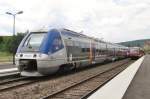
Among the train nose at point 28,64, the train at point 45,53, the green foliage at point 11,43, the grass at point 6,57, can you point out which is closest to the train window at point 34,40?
the train at point 45,53

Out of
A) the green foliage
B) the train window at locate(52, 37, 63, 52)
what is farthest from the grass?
the train window at locate(52, 37, 63, 52)

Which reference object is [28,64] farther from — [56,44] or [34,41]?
[56,44]

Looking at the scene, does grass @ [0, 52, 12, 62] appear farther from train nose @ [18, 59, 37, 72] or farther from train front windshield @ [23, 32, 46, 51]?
train nose @ [18, 59, 37, 72]

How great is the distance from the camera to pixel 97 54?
1389 inches

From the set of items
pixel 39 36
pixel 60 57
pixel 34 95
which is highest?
pixel 39 36

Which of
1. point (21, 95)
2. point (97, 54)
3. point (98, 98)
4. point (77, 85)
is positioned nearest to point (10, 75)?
point (77, 85)

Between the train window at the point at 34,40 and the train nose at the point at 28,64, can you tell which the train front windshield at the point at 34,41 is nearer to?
the train window at the point at 34,40

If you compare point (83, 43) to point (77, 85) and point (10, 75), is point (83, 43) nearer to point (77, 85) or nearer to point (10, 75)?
point (10, 75)

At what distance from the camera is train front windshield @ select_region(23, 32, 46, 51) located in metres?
18.9

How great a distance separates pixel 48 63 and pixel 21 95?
20.3ft

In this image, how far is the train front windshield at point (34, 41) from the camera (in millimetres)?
18891

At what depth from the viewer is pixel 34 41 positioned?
19359mm

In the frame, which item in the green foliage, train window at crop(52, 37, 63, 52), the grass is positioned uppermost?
the green foliage

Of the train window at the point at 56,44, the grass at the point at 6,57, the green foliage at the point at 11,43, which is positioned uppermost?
the green foliage at the point at 11,43
